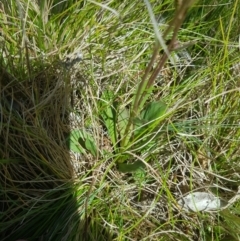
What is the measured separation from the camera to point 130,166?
3.54 ft

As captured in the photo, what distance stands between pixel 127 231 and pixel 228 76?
19.0 inches

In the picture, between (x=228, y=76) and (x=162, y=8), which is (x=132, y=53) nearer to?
(x=162, y=8)

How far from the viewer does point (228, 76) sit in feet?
3.99

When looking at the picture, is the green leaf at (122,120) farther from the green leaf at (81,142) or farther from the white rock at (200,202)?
the white rock at (200,202)

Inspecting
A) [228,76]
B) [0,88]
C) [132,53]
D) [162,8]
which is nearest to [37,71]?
[0,88]

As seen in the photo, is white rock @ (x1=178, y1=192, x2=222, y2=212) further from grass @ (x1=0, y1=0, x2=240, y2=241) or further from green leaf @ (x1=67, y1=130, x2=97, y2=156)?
green leaf @ (x1=67, y1=130, x2=97, y2=156)

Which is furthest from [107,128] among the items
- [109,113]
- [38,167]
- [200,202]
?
[200,202]

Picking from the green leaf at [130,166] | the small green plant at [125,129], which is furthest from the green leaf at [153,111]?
the green leaf at [130,166]

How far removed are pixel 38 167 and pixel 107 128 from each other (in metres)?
0.19

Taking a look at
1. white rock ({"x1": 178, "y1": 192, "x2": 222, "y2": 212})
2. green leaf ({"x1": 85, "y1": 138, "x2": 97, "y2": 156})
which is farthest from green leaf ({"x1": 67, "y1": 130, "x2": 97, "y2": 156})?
white rock ({"x1": 178, "y1": 192, "x2": 222, "y2": 212})

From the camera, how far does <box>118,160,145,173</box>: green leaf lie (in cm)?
107

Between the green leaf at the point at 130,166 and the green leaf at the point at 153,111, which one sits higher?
the green leaf at the point at 153,111

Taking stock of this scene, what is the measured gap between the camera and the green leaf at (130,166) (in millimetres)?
1072

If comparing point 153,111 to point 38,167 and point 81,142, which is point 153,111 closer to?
point 81,142
